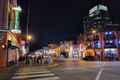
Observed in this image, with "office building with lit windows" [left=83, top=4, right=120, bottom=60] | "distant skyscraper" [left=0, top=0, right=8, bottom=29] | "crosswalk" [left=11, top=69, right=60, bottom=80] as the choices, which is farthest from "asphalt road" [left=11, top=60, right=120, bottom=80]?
"office building with lit windows" [left=83, top=4, right=120, bottom=60]

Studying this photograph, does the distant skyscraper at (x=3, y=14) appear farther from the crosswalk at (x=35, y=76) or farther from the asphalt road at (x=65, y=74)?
→ the crosswalk at (x=35, y=76)

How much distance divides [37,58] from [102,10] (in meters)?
81.8

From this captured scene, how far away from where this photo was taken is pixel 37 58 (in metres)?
38.2

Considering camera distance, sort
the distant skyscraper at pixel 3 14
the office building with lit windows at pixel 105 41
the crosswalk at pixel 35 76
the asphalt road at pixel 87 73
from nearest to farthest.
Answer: the crosswalk at pixel 35 76 → the asphalt road at pixel 87 73 → the distant skyscraper at pixel 3 14 → the office building with lit windows at pixel 105 41

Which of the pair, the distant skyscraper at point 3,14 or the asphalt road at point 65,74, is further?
the distant skyscraper at point 3,14

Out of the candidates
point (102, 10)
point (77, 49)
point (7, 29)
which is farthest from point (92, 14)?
point (7, 29)

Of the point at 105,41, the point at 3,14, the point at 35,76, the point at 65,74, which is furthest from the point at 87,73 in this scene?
the point at 105,41

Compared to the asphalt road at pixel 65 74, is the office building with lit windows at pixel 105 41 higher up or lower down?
higher up

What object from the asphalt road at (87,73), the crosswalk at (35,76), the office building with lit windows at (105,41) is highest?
the office building with lit windows at (105,41)

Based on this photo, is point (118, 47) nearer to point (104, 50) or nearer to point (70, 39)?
point (104, 50)

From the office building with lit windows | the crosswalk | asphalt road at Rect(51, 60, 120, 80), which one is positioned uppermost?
the office building with lit windows

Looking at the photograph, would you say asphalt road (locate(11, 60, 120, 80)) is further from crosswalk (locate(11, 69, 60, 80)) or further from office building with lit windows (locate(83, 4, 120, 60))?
office building with lit windows (locate(83, 4, 120, 60))

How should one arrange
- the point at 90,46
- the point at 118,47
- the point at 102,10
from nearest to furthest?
the point at 118,47 < the point at 90,46 < the point at 102,10

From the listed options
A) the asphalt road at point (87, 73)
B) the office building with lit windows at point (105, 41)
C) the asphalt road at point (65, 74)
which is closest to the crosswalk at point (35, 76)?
the asphalt road at point (65, 74)
